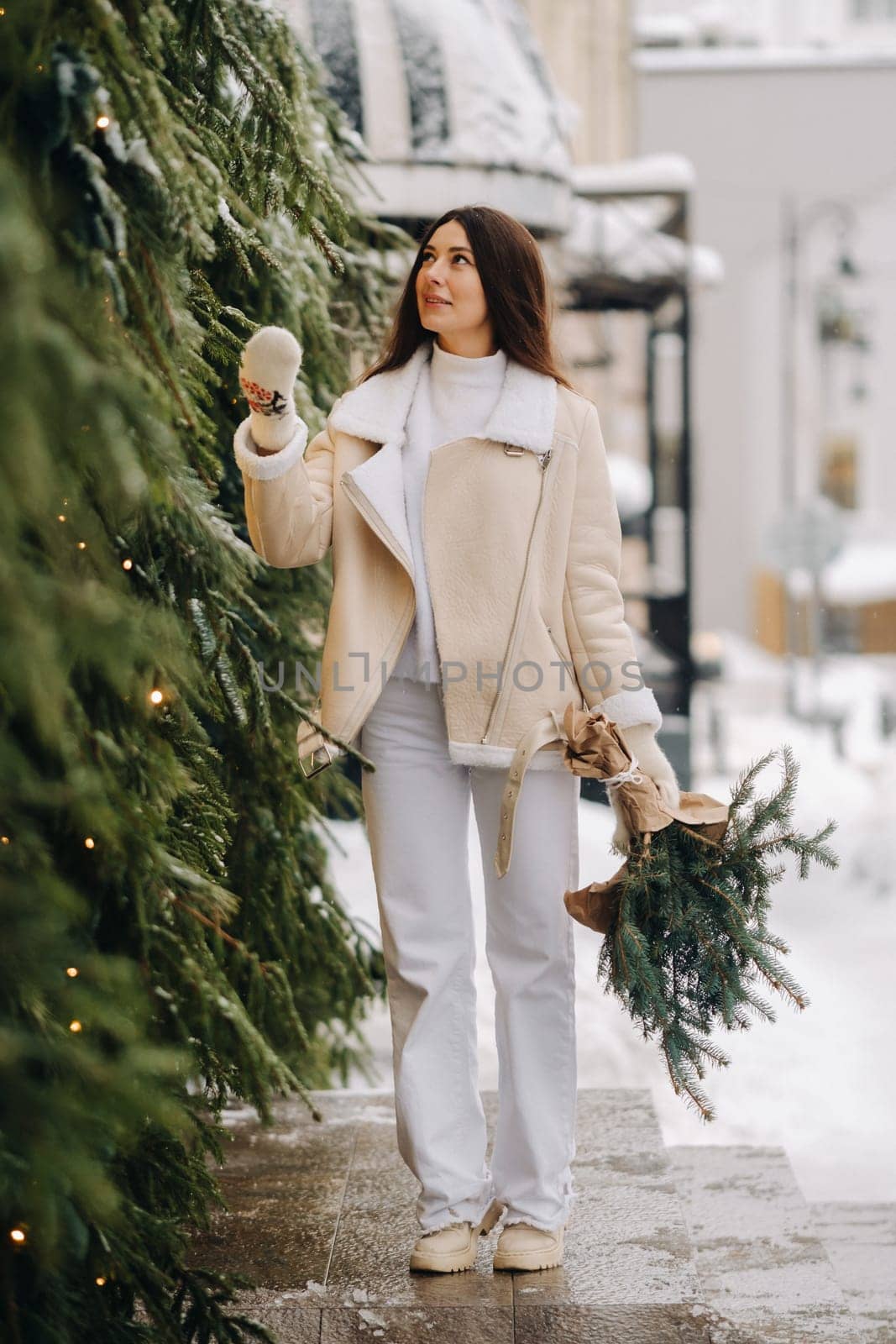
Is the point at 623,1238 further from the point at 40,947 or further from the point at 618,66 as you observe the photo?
the point at 618,66

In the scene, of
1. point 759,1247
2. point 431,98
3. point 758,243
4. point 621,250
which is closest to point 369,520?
point 759,1247

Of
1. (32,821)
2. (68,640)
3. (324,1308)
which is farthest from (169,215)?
(324,1308)

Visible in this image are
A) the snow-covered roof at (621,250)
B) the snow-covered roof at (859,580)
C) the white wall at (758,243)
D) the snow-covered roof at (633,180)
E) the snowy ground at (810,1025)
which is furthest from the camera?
the white wall at (758,243)

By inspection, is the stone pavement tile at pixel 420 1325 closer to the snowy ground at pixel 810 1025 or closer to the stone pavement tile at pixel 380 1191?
the stone pavement tile at pixel 380 1191

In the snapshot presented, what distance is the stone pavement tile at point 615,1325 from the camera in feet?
7.84

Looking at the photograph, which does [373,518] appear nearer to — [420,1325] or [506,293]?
[506,293]

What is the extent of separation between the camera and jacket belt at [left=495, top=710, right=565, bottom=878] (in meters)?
2.56

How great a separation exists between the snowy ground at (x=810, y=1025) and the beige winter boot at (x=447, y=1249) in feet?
3.13

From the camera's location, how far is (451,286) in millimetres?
2605

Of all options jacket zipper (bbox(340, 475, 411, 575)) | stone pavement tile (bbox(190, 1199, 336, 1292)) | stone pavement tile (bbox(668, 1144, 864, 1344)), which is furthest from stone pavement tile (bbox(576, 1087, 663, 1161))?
jacket zipper (bbox(340, 475, 411, 575))

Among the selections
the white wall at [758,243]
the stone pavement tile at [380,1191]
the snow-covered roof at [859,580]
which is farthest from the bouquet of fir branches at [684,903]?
the white wall at [758,243]

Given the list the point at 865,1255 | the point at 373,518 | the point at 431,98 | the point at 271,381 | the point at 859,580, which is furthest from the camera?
the point at 859,580

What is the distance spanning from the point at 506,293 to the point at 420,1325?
159cm

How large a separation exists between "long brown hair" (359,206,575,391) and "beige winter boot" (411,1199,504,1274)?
1385 mm
